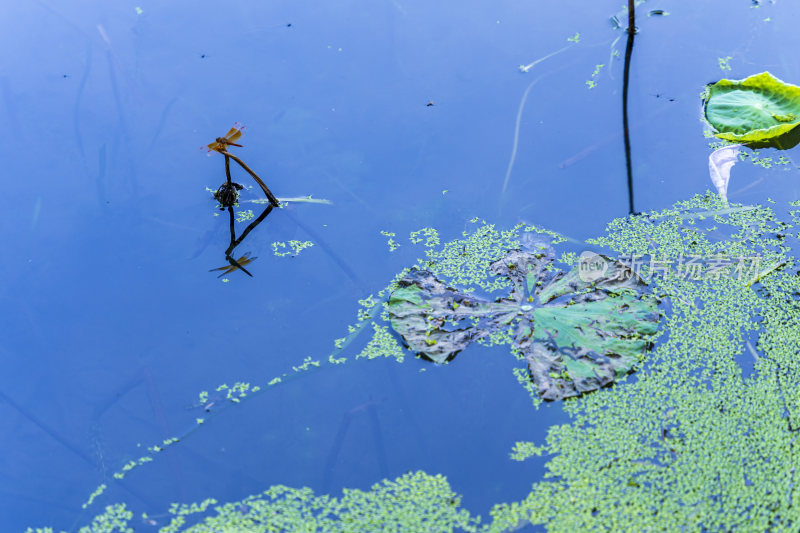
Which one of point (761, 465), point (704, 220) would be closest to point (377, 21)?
point (704, 220)

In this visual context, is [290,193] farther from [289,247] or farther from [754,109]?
[754,109]

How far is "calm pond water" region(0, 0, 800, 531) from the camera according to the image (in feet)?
5.18

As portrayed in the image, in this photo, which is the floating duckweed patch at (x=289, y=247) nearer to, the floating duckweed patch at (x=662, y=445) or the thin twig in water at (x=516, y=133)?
the floating duckweed patch at (x=662, y=445)

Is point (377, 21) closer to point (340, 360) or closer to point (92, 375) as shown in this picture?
point (340, 360)

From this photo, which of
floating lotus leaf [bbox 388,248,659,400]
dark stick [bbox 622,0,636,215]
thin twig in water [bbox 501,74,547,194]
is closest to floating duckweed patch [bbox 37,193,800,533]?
floating lotus leaf [bbox 388,248,659,400]

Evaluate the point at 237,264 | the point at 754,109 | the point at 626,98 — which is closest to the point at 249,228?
the point at 237,264

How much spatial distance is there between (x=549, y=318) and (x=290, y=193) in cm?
94

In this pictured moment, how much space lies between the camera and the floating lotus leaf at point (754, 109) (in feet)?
7.15

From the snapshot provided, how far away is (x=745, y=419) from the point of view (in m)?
1.56

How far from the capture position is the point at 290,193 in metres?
2.14

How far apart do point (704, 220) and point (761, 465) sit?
31.2 inches

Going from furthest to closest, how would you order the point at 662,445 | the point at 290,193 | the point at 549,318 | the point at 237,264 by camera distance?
the point at 290,193 → the point at 237,264 → the point at 549,318 → the point at 662,445

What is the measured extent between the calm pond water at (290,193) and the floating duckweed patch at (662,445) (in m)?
0.05

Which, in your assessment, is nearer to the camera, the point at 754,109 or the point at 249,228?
the point at 249,228
